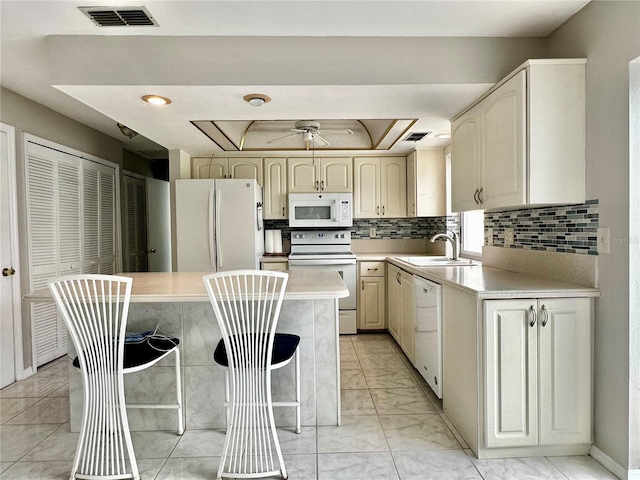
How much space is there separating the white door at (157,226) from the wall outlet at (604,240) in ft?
17.1

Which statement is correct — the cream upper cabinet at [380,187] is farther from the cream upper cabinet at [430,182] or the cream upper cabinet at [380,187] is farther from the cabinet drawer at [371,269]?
the cabinet drawer at [371,269]

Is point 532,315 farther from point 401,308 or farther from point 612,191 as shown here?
point 401,308

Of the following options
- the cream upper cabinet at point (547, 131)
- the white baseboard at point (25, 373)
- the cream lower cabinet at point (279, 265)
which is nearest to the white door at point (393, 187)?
the cream lower cabinet at point (279, 265)

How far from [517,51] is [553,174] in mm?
829

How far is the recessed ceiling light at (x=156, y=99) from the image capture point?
7.37 ft

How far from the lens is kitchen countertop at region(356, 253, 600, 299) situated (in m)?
1.74

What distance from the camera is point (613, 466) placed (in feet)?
5.55

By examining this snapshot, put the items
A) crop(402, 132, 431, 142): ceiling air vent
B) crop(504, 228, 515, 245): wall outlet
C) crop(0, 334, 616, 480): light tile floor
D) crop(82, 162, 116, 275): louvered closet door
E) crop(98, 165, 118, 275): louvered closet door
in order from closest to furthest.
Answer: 1. crop(0, 334, 616, 480): light tile floor
2. crop(504, 228, 515, 245): wall outlet
3. crop(402, 132, 431, 142): ceiling air vent
4. crop(82, 162, 116, 275): louvered closet door
5. crop(98, 165, 118, 275): louvered closet door

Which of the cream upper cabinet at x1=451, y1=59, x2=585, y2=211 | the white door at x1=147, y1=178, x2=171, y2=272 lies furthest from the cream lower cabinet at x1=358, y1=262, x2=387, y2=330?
the white door at x1=147, y1=178, x2=171, y2=272

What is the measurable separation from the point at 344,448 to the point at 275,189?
2934mm

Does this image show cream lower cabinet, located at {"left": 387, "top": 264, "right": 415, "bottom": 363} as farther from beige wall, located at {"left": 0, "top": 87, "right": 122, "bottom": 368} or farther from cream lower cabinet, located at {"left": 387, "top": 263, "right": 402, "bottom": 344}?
beige wall, located at {"left": 0, "top": 87, "right": 122, "bottom": 368}

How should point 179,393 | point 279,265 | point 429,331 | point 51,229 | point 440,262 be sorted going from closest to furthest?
point 179,393, point 429,331, point 51,229, point 440,262, point 279,265

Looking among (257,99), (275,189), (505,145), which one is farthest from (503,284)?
(275,189)

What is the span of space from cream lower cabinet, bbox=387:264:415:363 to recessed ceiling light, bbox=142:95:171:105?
2168mm
